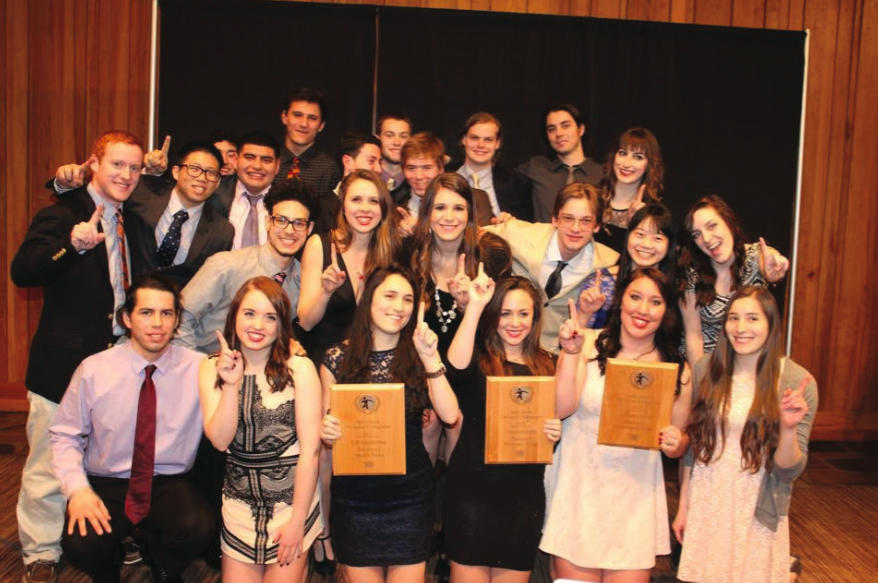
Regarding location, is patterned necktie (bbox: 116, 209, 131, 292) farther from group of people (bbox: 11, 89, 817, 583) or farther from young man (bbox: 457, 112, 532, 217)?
young man (bbox: 457, 112, 532, 217)

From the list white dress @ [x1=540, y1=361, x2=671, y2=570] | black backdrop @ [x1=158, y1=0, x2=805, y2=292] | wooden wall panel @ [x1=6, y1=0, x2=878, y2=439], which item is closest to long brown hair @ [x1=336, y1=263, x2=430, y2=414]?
white dress @ [x1=540, y1=361, x2=671, y2=570]

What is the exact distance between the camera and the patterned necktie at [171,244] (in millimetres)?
4035

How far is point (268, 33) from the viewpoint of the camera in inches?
226

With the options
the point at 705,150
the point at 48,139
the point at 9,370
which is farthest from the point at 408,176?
the point at 9,370

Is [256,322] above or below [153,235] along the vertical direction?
below

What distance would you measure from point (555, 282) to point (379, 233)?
802 millimetres

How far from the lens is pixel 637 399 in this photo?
3166 millimetres

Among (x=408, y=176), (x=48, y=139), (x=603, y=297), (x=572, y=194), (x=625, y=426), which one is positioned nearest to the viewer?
(x=625, y=426)

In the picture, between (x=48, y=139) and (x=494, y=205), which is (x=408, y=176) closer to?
(x=494, y=205)

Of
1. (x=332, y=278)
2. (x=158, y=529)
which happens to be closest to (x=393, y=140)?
(x=332, y=278)

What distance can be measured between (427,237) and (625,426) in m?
1.15

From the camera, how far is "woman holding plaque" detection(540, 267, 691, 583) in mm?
3250

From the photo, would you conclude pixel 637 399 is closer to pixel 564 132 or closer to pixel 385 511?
pixel 385 511

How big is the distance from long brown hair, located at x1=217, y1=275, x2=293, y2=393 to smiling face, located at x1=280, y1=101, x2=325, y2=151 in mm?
1942
